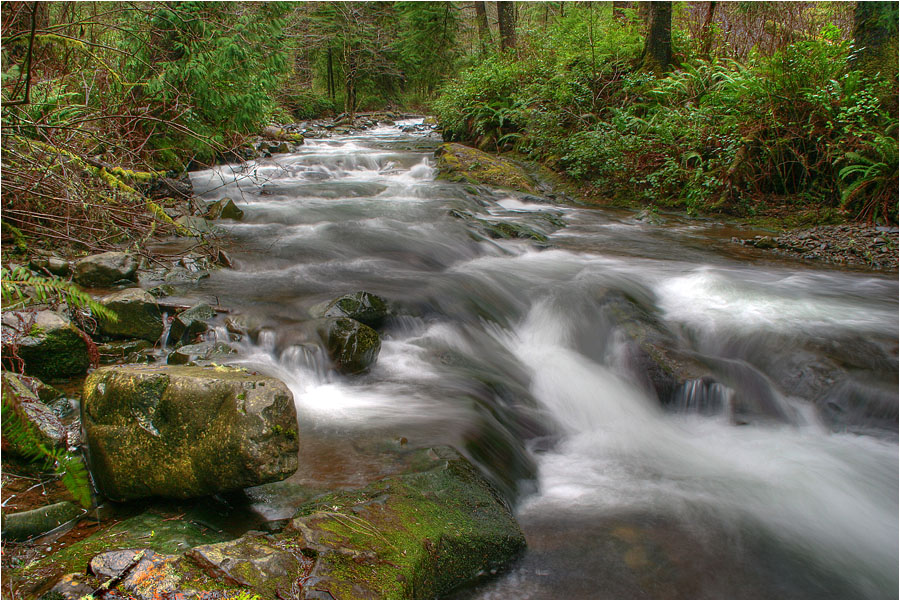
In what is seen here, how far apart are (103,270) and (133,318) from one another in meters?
1.22

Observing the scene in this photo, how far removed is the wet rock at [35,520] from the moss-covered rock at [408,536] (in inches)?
40.4

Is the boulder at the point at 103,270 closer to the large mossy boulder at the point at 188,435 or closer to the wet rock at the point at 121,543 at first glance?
the large mossy boulder at the point at 188,435

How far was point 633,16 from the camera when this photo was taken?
13094 millimetres

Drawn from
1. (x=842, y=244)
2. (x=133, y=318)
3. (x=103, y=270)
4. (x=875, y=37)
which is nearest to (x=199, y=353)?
(x=133, y=318)

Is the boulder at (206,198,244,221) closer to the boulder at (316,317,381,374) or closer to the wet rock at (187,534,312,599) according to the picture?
the boulder at (316,317,381,374)

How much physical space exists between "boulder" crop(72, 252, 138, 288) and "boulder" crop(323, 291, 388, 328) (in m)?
2.04

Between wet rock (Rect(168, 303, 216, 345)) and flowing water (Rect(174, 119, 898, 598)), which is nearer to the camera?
flowing water (Rect(174, 119, 898, 598))

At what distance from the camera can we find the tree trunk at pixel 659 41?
11742mm

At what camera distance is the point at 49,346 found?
370 centimetres

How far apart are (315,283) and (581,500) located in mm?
4092

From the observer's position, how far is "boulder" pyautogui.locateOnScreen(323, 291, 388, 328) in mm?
A: 5180

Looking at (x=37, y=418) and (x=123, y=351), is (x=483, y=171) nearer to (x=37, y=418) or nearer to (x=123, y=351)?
(x=123, y=351)

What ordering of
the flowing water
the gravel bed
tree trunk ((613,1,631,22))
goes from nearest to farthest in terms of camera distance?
the flowing water < the gravel bed < tree trunk ((613,1,631,22))

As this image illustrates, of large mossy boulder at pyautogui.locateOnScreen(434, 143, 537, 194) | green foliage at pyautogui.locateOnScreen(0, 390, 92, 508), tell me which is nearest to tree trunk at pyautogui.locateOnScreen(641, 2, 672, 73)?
→ large mossy boulder at pyautogui.locateOnScreen(434, 143, 537, 194)
